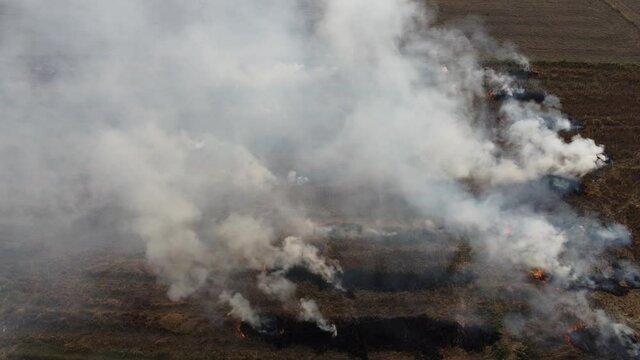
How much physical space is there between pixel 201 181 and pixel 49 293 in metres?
8.08

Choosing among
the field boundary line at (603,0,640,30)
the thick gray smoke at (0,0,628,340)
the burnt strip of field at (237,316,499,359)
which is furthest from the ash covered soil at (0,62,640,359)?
the field boundary line at (603,0,640,30)

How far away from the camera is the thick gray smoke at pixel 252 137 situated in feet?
76.5

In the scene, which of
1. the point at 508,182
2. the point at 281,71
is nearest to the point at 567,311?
the point at 508,182

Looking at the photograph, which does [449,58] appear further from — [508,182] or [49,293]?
[49,293]

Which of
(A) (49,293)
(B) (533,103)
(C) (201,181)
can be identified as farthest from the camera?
(B) (533,103)

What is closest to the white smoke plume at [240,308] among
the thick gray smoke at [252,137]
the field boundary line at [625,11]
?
the thick gray smoke at [252,137]

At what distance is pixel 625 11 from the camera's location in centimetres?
4181

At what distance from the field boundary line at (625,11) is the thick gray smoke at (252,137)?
1259 cm

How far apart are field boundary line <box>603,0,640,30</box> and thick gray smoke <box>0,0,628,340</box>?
41.3 feet

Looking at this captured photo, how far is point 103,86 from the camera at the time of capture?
2980 centimetres

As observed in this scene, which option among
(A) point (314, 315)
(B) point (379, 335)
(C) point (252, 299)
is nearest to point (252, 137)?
(C) point (252, 299)

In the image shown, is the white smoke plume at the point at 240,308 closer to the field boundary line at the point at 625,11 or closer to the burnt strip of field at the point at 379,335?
the burnt strip of field at the point at 379,335

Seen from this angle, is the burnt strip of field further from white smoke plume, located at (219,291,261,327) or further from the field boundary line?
the field boundary line

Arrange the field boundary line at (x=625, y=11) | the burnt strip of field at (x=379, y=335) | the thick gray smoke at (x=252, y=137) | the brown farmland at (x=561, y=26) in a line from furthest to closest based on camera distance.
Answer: the field boundary line at (x=625, y=11) < the brown farmland at (x=561, y=26) < the thick gray smoke at (x=252, y=137) < the burnt strip of field at (x=379, y=335)
